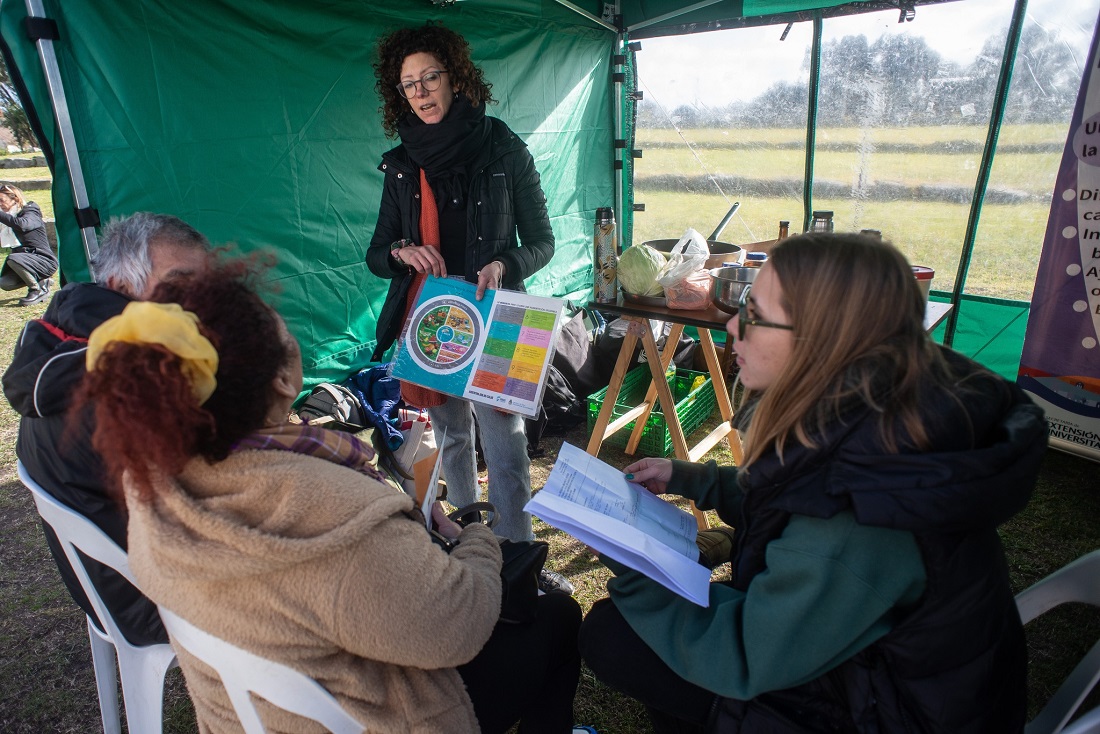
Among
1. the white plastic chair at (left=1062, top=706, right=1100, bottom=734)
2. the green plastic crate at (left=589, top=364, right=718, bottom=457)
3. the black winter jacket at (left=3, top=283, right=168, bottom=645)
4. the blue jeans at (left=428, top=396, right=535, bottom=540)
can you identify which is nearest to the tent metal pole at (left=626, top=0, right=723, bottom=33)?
the green plastic crate at (left=589, top=364, right=718, bottom=457)

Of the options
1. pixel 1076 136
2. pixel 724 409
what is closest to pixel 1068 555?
pixel 724 409

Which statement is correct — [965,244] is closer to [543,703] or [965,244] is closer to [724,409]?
[724,409]

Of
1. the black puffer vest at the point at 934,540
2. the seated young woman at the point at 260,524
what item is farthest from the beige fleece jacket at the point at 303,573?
the black puffer vest at the point at 934,540

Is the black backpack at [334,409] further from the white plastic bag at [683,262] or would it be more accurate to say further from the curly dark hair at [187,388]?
the curly dark hair at [187,388]

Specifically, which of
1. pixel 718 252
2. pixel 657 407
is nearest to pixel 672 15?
pixel 718 252

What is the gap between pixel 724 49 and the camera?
201 inches

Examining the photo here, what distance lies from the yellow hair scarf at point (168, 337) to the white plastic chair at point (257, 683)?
0.44 metres

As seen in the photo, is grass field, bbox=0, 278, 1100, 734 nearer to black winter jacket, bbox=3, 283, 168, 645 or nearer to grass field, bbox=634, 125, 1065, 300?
black winter jacket, bbox=3, 283, 168, 645

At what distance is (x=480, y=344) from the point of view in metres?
2.28

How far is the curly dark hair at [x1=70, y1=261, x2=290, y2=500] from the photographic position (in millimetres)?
910

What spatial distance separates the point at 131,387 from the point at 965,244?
202 inches

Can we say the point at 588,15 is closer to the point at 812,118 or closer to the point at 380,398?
the point at 812,118

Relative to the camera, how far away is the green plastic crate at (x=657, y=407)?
3.84 meters

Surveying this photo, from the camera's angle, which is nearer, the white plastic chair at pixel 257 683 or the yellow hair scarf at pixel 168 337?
the yellow hair scarf at pixel 168 337
